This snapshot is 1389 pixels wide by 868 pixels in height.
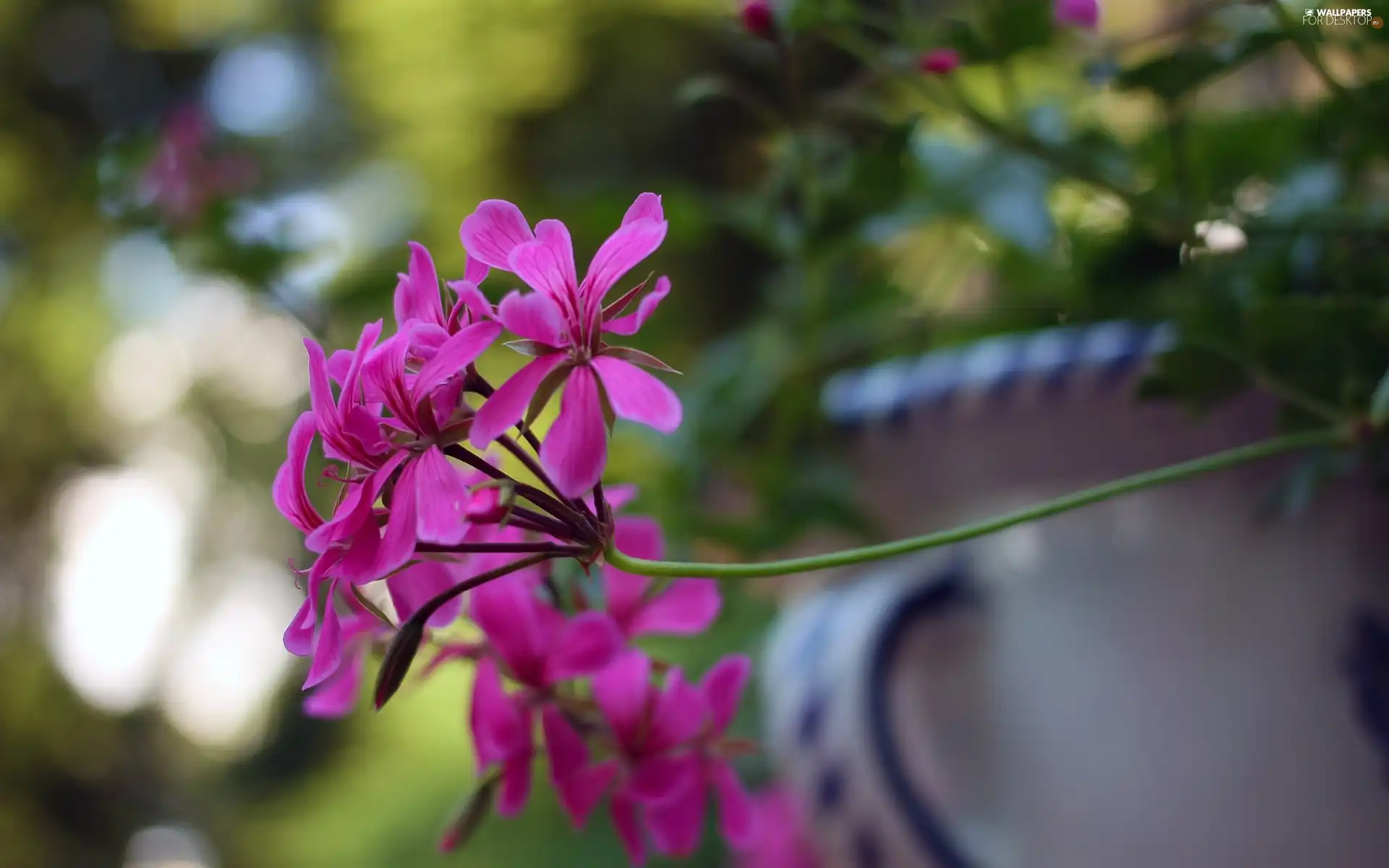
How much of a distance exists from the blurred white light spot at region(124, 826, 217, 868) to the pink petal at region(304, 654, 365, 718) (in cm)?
133

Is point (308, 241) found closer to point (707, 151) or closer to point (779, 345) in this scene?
point (779, 345)

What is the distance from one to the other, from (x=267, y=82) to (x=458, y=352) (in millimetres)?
1409

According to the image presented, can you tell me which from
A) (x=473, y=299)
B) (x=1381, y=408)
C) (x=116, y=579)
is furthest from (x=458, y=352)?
(x=116, y=579)

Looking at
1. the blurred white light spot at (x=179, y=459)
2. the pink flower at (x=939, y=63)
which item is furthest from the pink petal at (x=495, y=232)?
the blurred white light spot at (x=179, y=459)

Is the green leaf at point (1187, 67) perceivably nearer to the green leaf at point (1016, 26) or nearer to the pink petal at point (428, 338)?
the green leaf at point (1016, 26)

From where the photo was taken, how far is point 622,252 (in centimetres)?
12

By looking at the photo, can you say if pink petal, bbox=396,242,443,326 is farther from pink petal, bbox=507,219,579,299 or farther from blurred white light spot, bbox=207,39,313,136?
blurred white light spot, bbox=207,39,313,136

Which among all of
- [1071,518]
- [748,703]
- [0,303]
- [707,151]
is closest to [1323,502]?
[1071,518]

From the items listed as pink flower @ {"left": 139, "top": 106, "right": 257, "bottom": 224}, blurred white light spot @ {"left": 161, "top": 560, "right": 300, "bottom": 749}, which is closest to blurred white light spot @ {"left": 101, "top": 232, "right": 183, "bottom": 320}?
blurred white light spot @ {"left": 161, "top": 560, "right": 300, "bottom": 749}

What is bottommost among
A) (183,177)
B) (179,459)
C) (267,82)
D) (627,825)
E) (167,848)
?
(627,825)

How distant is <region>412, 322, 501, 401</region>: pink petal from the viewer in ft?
0.35

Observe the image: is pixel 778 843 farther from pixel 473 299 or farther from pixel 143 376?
pixel 143 376

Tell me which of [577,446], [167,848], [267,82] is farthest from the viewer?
[167,848]

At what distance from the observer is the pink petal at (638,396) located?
11 cm
